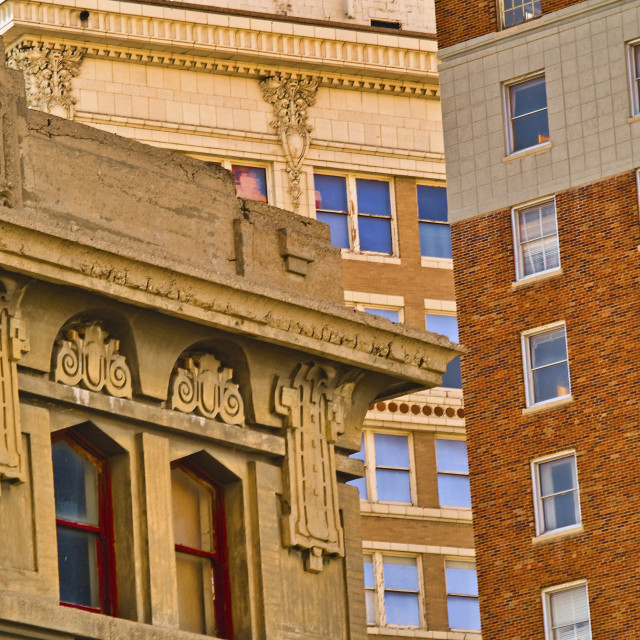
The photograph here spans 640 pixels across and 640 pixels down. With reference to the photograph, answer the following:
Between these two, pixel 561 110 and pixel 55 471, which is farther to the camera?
pixel 561 110

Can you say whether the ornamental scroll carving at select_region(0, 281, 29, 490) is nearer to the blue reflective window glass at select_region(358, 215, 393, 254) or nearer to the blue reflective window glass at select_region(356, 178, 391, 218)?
the blue reflective window glass at select_region(358, 215, 393, 254)

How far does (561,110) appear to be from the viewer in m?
63.2

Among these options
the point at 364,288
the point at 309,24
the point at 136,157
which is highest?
the point at 309,24

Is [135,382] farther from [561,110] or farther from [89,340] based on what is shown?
[561,110]

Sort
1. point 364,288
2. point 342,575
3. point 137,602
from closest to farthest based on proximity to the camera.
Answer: point 137,602 < point 342,575 < point 364,288

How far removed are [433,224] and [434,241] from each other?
494mm

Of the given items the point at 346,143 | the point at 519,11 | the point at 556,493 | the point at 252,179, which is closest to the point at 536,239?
the point at 519,11

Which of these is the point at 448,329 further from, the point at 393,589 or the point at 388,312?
the point at 393,589

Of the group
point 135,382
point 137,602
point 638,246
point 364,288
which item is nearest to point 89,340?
point 135,382

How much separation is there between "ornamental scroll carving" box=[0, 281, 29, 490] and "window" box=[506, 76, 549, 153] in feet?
106

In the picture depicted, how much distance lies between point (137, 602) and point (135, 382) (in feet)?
8.57

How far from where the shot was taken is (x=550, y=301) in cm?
6181

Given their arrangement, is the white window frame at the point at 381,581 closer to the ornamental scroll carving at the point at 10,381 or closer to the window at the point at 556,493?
the window at the point at 556,493

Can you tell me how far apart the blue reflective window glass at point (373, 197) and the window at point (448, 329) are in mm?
2762
